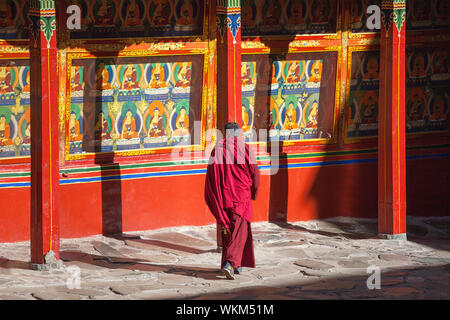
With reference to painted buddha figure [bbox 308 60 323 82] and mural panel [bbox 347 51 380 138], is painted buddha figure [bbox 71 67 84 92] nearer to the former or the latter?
painted buddha figure [bbox 308 60 323 82]

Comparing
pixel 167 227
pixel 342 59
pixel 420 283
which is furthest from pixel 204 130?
pixel 420 283

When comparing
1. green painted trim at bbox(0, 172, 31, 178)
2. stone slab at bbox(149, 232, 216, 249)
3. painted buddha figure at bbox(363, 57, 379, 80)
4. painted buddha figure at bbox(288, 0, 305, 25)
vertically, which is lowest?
stone slab at bbox(149, 232, 216, 249)

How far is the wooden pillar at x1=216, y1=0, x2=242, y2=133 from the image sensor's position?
439 inches

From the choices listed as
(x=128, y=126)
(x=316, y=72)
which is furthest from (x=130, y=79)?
(x=316, y=72)

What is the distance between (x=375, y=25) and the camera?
1320 centimetres

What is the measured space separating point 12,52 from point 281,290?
4.13 meters

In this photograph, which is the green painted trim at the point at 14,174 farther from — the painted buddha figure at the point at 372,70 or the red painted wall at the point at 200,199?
the painted buddha figure at the point at 372,70

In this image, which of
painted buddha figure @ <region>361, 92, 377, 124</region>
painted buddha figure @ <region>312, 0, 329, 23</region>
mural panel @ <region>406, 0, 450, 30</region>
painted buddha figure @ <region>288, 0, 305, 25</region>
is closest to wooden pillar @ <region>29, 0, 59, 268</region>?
painted buddha figure @ <region>288, 0, 305, 25</region>

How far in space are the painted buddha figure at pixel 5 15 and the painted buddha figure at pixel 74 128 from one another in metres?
1.32

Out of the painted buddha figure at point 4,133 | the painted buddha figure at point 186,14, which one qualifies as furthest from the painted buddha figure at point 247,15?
the painted buddha figure at point 4,133

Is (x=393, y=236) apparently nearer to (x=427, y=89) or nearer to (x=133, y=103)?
(x=427, y=89)

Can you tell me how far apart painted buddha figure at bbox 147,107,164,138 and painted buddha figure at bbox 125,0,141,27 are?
3.63 feet

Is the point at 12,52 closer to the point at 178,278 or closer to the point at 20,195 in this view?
the point at 20,195

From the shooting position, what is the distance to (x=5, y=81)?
11.3 metres
